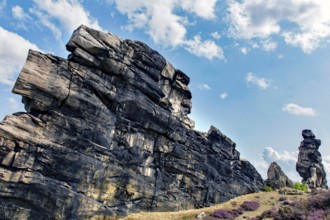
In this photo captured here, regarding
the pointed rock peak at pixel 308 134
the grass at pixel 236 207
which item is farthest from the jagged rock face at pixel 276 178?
the pointed rock peak at pixel 308 134

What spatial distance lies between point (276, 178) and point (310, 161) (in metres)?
14.8

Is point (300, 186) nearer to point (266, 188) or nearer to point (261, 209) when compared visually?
point (266, 188)

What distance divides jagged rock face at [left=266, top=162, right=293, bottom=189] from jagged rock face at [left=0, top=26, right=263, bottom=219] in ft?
69.3

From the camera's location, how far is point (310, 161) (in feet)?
298

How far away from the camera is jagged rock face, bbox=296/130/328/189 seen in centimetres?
8981

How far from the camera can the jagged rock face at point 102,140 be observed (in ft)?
127

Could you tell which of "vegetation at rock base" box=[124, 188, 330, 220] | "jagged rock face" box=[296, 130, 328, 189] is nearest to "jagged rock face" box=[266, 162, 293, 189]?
"jagged rock face" box=[296, 130, 328, 189]

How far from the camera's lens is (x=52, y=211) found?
38.8m

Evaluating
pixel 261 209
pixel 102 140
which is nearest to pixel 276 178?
pixel 261 209

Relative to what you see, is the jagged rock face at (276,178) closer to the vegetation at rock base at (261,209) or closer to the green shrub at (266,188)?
the green shrub at (266,188)

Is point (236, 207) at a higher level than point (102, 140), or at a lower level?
lower

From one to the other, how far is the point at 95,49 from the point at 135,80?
9.13 metres

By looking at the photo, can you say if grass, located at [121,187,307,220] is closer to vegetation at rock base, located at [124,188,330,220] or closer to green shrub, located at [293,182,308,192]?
vegetation at rock base, located at [124,188,330,220]

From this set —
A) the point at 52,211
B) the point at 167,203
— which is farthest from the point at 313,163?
the point at 52,211
